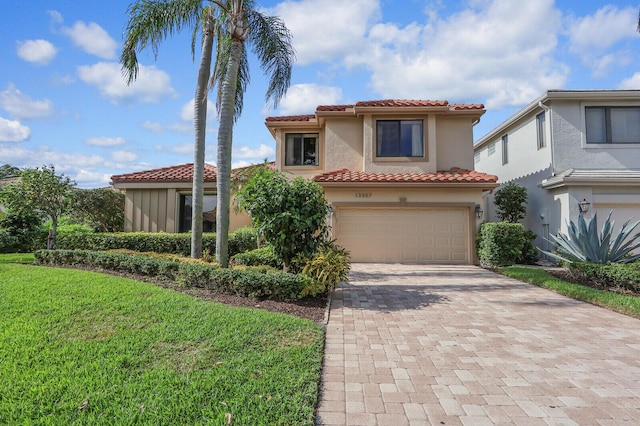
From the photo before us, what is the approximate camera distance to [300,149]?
15.9 m

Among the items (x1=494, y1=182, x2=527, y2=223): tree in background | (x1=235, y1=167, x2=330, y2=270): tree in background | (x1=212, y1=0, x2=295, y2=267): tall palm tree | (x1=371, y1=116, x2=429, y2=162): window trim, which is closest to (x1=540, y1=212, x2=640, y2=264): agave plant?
(x1=494, y1=182, x2=527, y2=223): tree in background

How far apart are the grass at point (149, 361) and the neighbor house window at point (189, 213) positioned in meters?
9.44

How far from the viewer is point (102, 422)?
2803 mm

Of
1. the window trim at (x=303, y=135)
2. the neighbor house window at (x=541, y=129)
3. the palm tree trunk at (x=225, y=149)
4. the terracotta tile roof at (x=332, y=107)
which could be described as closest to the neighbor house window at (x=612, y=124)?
the neighbor house window at (x=541, y=129)

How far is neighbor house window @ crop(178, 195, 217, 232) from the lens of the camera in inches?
607

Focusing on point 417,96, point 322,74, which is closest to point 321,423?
point 322,74

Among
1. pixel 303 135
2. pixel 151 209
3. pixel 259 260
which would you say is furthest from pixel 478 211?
pixel 151 209

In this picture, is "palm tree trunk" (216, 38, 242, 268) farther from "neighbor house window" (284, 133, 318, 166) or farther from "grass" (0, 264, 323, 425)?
Result: "neighbor house window" (284, 133, 318, 166)

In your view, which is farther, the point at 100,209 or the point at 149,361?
the point at 100,209

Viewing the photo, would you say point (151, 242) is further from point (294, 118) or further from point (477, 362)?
point (477, 362)

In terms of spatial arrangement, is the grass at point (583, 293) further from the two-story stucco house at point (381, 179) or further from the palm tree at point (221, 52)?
the palm tree at point (221, 52)

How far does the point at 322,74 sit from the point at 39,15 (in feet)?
24.7

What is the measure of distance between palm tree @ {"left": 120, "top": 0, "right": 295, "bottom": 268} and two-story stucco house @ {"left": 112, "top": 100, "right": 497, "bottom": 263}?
478 cm

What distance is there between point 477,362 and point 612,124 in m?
14.4
